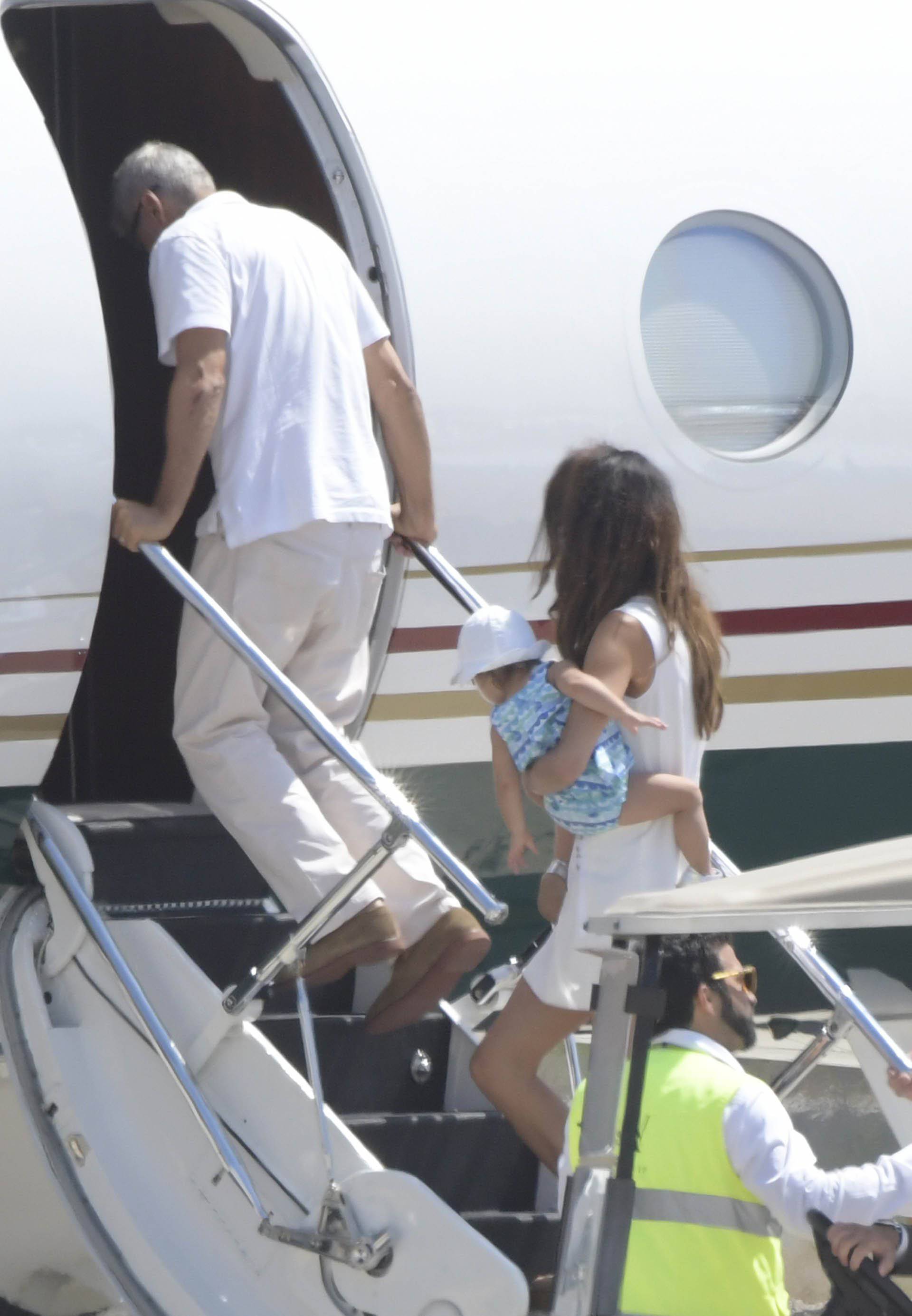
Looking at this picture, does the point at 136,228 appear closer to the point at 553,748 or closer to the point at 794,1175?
the point at 553,748

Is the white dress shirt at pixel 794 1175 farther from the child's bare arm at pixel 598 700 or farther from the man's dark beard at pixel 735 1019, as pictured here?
the child's bare arm at pixel 598 700

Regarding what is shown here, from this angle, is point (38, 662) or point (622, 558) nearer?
point (622, 558)

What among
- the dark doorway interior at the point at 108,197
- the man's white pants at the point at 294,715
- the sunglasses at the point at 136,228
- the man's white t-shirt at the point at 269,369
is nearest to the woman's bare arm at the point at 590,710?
the man's white pants at the point at 294,715

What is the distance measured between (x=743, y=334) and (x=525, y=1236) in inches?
82.1

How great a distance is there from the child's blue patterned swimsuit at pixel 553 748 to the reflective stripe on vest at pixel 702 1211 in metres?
0.76

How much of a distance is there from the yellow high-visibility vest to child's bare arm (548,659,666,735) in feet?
2.15

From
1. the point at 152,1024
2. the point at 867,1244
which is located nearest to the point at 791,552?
the point at 152,1024

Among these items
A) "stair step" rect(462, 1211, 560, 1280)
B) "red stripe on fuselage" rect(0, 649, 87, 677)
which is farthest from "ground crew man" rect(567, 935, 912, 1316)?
"red stripe on fuselage" rect(0, 649, 87, 677)

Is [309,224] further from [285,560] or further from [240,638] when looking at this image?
[240,638]

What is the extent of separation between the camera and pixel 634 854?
9.48 ft

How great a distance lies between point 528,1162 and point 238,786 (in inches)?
37.0

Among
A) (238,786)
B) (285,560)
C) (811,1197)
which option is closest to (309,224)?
(285,560)

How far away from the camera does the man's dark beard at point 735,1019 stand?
7.96 feet

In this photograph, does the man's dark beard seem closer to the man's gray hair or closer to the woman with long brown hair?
the woman with long brown hair
